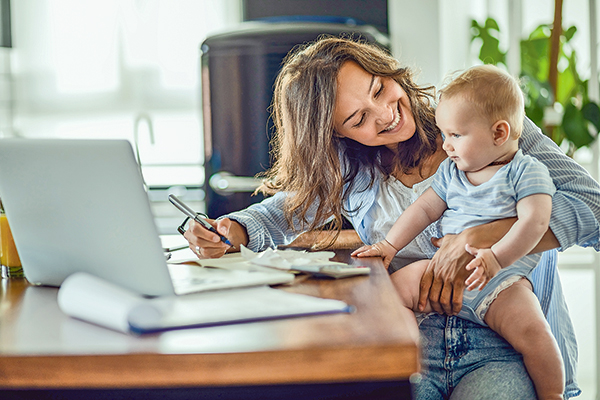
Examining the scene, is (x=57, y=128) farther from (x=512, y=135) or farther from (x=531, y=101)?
(x=512, y=135)

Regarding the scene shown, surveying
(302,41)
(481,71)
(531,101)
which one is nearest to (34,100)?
(302,41)

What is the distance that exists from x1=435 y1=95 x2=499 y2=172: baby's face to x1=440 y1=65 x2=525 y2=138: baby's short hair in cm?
1

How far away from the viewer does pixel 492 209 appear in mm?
1206

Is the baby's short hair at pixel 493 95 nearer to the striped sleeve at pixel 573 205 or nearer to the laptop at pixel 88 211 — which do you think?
the striped sleeve at pixel 573 205

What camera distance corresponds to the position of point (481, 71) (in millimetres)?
1253

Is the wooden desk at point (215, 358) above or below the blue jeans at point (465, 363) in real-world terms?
above

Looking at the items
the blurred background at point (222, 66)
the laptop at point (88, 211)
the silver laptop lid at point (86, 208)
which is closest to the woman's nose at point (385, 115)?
the laptop at point (88, 211)

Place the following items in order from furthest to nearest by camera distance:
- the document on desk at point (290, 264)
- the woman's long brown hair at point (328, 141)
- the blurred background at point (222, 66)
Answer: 1. the blurred background at point (222, 66)
2. the woman's long brown hair at point (328, 141)
3. the document on desk at point (290, 264)

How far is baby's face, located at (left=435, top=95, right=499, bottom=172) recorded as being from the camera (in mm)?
1222

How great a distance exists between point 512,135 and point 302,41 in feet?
5.15

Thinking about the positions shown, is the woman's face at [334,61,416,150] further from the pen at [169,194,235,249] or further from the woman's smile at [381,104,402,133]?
the pen at [169,194,235,249]

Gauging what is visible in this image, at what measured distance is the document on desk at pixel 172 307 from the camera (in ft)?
2.03

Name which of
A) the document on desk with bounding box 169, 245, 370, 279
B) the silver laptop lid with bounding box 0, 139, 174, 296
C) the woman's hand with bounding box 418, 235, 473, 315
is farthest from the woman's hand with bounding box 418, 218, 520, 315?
the silver laptop lid with bounding box 0, 139, 174, 296

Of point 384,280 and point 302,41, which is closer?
point 384,280
